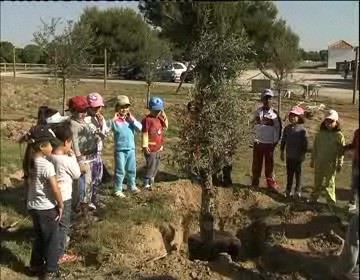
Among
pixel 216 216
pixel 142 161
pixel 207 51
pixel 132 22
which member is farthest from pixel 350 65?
pixel 132 22

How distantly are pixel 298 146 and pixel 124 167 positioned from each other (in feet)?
7.70

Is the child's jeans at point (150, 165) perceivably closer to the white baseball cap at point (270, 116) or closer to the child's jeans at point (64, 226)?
the white baseball cap at point (270, 116)

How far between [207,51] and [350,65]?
1.67 metres

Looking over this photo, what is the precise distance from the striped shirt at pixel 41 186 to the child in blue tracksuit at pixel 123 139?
6.82 feet

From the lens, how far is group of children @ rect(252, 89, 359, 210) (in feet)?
22.9

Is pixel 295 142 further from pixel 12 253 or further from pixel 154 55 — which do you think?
pixel 154 55

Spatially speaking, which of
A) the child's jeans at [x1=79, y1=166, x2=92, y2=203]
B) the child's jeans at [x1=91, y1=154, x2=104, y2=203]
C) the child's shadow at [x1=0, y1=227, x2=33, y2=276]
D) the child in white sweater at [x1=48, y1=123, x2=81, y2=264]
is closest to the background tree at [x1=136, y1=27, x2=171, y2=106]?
the child's jeans at [x1=91, y1=154, x2=104, y2=203]

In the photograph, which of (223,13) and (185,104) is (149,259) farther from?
(223,13)

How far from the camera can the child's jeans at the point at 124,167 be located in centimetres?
743

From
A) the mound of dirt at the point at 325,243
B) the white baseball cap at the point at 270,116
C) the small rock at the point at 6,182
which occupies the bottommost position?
the small rock at the point at 6,182

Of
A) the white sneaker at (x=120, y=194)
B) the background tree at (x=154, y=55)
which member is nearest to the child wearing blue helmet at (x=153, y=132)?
the white sneaker at (x=120, y=194)

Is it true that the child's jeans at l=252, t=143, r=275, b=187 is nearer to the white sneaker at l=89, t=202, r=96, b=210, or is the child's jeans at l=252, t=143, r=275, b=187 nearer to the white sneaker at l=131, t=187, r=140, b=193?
the white sneaker at l=131, t=187, r=140, b=193

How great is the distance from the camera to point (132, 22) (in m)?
44.1

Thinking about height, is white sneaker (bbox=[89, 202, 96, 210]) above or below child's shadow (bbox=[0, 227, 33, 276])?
above
